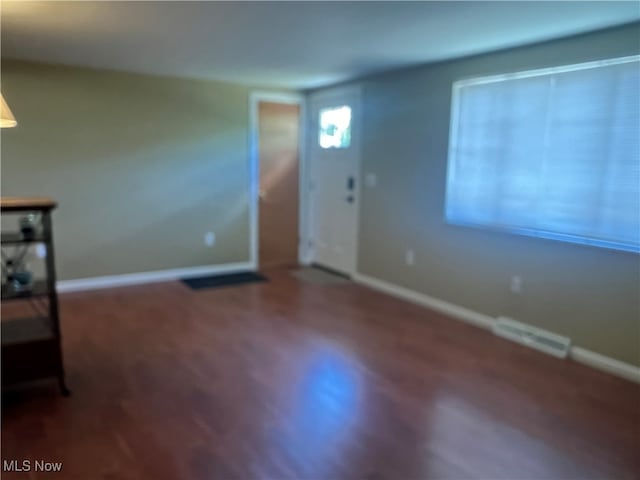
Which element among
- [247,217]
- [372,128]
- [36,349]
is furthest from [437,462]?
[247,217]

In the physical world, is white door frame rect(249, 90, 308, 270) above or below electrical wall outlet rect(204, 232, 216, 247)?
above

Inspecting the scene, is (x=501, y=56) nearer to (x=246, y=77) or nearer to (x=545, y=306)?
(x=545, y=306)

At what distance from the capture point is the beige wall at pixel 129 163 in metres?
4.30

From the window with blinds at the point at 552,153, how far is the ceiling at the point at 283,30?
1.05 ft

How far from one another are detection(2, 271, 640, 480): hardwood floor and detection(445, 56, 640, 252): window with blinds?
0.96 metres

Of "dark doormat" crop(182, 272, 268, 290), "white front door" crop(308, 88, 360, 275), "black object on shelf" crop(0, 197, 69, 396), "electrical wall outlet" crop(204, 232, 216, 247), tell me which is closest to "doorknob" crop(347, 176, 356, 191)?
"white front door" crop(308, 88, 360, 275)

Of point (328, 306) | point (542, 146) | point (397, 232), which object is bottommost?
point (328, 306)

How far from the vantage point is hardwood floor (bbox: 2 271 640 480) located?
2109mm

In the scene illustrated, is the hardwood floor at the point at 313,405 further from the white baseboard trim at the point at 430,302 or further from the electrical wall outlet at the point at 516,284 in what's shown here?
the electrical wall outlet at the point at 516,284

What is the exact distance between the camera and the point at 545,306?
11.3 ft

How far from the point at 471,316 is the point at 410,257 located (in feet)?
2.75

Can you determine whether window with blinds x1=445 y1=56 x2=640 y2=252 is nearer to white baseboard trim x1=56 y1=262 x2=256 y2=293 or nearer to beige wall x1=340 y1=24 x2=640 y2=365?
beige wall x1=340 y1=24 x2=640 y2=365

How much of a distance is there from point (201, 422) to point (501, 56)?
10.7 feet

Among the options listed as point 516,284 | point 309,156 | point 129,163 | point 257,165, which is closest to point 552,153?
point 516,284
